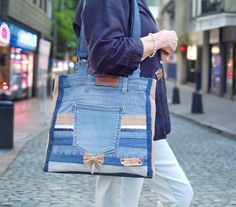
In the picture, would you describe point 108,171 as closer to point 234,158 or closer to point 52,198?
point 52,198

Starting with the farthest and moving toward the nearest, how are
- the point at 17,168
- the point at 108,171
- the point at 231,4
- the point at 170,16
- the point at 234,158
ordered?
the point at 170,16 < the point at 231,4 < the point at 234,158 < the point at 17,168 < the point at 108,171

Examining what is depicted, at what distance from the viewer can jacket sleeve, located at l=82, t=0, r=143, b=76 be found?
2578 mm

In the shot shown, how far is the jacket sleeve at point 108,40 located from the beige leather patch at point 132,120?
0.20 meters

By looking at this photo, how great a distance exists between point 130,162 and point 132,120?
0.63 feet

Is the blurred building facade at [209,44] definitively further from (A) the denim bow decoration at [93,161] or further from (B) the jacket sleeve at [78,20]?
(A) the denim bow decoration at [93,161]

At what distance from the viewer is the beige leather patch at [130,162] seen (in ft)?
8.47

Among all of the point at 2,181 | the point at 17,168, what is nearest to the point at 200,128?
the point at 17,168

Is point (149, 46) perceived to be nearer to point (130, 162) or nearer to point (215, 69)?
point (130, 162)

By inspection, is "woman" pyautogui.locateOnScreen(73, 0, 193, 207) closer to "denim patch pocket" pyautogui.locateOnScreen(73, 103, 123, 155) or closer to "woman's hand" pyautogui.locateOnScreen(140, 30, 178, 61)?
"woman's hand" pyautogui.locateOnScreen(140, 30, 178, 61)

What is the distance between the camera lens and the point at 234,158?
8.96 meters

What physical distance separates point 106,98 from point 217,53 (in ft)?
85.7

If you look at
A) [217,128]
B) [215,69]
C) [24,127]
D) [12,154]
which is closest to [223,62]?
[215,69]

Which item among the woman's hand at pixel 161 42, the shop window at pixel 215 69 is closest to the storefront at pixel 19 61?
the shop window at pixel 215 69

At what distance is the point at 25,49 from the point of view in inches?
937
